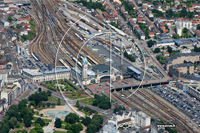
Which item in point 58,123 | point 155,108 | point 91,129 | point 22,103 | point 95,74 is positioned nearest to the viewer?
point 91,129

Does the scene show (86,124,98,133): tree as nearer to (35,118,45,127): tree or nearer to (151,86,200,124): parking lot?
(35,118,45,127): tree

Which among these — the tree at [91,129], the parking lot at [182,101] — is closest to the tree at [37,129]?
the tree at [91,129]

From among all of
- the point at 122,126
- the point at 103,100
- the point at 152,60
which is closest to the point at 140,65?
the point at 152,60

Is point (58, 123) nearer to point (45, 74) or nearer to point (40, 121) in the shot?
point (40, 121)

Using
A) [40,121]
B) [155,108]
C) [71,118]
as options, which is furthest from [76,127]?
[155,108]

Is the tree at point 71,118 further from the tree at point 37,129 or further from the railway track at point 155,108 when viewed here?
the railway track at point 155,108

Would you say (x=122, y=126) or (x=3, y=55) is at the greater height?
(x=3, y=55)

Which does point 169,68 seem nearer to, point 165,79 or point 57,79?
point 165,79
